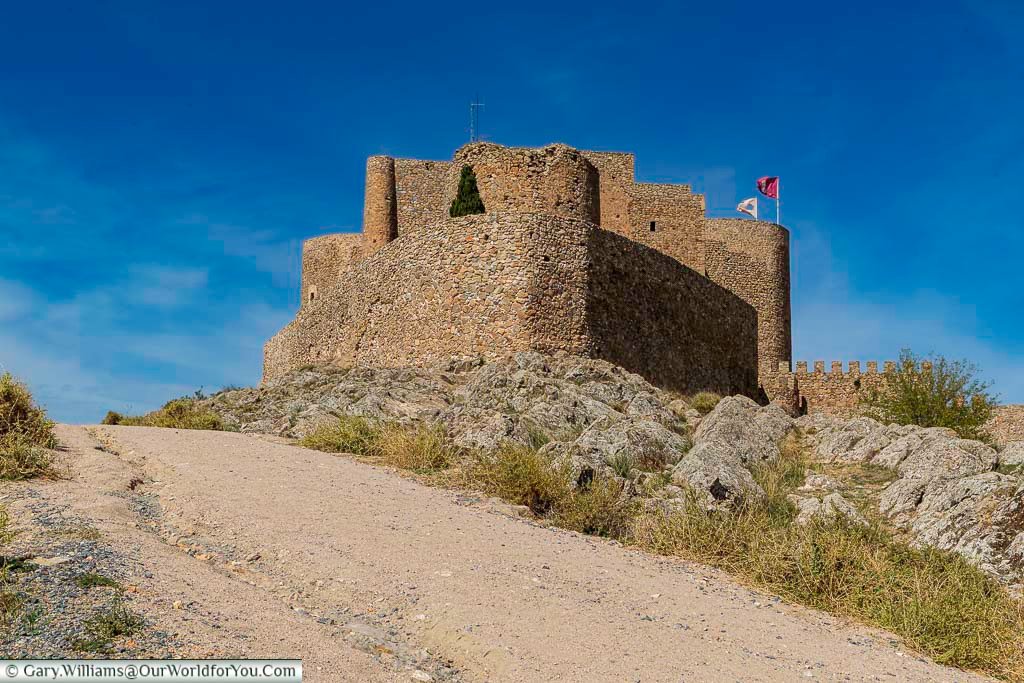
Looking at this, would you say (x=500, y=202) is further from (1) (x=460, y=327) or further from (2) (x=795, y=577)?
(2) (x=795, y=577)

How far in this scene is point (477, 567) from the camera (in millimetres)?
7406

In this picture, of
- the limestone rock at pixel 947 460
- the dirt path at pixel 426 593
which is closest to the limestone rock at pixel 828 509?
the limestone rock at pixel 947 460

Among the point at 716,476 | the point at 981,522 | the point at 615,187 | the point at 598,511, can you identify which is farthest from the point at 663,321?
the point at 981,522

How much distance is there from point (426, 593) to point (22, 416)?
20.8ft

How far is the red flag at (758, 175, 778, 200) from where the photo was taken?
4180cm

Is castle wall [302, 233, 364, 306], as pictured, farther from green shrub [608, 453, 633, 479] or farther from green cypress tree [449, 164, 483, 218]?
green shrub [608, 453, 633, 479]

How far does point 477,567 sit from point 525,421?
5066mm

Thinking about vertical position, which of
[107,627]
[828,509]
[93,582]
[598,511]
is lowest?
[107,627]

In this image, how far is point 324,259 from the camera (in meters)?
38.5

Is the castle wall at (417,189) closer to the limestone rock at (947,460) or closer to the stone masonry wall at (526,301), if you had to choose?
the stone masonry wall at (526,301)

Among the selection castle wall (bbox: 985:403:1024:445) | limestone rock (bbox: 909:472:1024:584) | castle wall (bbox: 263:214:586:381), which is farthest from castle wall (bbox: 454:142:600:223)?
castle wall (bbox: 985:403:1024:445)

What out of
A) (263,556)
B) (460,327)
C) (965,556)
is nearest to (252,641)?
(263,556)

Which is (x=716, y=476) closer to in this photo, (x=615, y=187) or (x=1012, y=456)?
(x=1012, y=456)

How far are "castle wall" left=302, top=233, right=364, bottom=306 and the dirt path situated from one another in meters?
28.4
